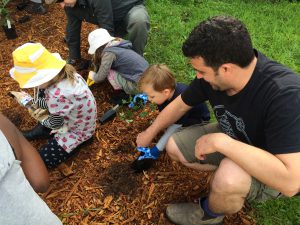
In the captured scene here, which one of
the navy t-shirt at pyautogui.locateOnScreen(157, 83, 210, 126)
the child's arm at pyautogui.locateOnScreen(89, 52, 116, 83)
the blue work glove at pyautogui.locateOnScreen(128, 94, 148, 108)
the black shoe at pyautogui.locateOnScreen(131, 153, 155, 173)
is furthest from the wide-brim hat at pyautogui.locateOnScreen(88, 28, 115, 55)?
the black shoe at pyautogui.locateOnScreen(131, 153, 155, 173)

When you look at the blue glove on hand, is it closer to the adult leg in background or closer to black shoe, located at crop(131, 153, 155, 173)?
black shoe, located at crop(131, 153, 155, 173)

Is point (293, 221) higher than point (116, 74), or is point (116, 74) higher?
point (116, 74)

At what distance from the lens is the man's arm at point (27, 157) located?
7.03ft

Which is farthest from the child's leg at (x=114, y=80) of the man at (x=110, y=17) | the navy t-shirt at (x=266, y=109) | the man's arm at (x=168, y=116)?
the navy t-shirt at (x=266, y=109)

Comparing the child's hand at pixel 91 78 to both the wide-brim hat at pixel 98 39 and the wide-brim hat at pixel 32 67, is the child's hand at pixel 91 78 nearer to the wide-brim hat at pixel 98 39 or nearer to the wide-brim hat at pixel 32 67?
the wide-brim hat at pixel 98 39

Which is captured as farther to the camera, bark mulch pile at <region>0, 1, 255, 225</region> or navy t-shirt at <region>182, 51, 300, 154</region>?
bark mulch pile at <region>0, 1, 255, 225</region>

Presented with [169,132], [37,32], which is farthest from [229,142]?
[37,32]

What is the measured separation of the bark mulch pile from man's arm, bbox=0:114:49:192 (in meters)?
0.45

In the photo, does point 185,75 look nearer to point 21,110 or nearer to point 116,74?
point 116,74

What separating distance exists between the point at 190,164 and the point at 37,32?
10.8ft

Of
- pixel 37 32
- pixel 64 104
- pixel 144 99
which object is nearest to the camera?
pixel 64 104

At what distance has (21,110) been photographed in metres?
3.72

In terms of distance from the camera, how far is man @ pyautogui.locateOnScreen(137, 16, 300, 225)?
1888 millimetres

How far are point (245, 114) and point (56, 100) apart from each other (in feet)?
4.96
